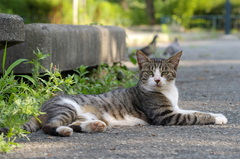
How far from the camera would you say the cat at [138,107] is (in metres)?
4.26

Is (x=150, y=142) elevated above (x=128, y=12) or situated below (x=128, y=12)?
below

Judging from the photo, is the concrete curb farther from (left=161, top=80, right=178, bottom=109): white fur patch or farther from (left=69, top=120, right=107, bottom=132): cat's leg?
(left=161, top=80, right=178, bottom=109): white fur patch

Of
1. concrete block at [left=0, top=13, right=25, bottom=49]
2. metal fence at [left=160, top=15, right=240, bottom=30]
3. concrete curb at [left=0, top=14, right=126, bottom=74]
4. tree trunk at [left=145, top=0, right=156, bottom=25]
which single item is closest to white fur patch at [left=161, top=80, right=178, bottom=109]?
concrete curb at [left=0, top=14, right=126, bottom=74]

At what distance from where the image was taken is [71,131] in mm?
3936

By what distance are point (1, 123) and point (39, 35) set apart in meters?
1.64

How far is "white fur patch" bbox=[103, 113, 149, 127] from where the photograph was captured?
4574 millimetres

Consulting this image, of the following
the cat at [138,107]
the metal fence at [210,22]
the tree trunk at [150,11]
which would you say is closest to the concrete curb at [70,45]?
the cat at [138,107]

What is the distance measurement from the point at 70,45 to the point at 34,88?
3.37ft

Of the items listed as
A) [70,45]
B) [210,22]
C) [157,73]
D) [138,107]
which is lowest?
[138,107]

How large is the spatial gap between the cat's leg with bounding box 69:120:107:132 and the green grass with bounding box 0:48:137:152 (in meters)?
0.45

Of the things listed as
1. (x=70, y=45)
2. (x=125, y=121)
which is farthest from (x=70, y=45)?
(x=125, y=121)

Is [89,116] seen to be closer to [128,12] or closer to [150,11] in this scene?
[128,12]

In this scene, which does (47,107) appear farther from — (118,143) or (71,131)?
(118,143)

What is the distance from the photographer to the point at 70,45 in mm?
5867
